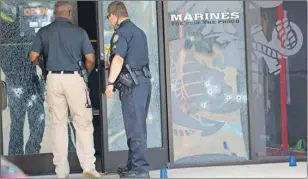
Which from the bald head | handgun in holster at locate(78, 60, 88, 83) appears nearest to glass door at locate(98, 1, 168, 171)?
the bald head

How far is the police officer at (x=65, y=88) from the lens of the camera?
7141 millimetres

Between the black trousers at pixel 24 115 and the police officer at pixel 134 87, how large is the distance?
1.12m

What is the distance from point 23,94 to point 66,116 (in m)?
0.70

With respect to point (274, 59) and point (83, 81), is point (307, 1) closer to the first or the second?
point (274, 59)

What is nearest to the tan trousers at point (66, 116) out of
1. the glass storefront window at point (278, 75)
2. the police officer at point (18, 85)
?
the police officer at point (18, 85)

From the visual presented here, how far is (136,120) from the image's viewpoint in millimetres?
6969

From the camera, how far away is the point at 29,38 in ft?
25.1

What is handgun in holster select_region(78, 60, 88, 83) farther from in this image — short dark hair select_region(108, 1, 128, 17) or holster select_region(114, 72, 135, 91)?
short dark hair select_region(108, 1, 128, 17)

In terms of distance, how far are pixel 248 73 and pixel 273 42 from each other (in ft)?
1.57

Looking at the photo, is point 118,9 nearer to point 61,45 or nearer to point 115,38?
point 115,38

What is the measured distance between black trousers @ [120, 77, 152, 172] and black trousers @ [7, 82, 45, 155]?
1139mm

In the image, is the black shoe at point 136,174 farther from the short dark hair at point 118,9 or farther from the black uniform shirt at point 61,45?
the short dark hair at point 118,9

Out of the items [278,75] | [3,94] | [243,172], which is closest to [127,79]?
[3,94]

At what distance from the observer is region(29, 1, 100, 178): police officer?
7.14m
